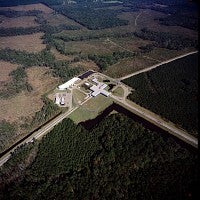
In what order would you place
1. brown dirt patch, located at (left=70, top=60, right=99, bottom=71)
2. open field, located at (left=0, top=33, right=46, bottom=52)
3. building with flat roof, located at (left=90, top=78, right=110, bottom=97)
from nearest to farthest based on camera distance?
building with flat roof, located at (left=90, top=78, right=110, bottom=97)
brown dirt patch, located at (left=70, top=60, right=99, bottom=71)
open field, located at (left=0, top=33, right=46, bottom=52)

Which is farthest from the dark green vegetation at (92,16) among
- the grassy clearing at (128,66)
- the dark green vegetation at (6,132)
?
the dark green vegetation at (6,132)

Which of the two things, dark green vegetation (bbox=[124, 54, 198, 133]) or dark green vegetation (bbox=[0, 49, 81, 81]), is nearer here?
dark green vegetation (bbox=[124, 54, 198, 133])

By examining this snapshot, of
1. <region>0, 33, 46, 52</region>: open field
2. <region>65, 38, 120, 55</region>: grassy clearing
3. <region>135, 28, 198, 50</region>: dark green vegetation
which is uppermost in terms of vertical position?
<region>135, 28, 198, 50</region>: dark green vegetation

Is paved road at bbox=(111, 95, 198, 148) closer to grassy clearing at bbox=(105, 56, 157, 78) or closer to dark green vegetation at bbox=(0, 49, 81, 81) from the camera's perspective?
grassy clearing at bbox=(105, 56, 157, 78)

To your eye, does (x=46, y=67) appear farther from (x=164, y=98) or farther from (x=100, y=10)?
(x=100, y=10)

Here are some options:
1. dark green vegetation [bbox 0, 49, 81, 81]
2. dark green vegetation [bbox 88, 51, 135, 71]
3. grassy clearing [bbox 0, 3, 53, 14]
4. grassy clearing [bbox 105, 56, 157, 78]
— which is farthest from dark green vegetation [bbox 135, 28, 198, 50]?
grassy clearing [bbox 0, 3, 53, 14]

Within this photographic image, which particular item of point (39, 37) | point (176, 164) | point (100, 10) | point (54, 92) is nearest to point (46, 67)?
point (54, 92)

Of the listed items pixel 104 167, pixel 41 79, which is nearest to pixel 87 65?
pixel 41 79
